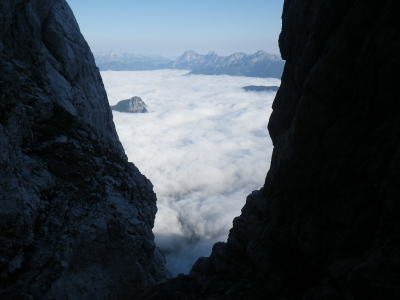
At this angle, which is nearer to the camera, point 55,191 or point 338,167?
point 338,167

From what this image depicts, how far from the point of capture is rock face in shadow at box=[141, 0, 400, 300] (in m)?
9.48

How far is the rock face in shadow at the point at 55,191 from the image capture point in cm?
1298

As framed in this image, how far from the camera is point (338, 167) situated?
12.2 metres

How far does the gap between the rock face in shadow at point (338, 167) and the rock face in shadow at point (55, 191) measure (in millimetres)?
7737

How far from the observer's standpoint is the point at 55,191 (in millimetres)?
15859

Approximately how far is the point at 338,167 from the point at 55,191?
14.9 metres

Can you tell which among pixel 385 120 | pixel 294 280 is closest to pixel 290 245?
pixel 294 280

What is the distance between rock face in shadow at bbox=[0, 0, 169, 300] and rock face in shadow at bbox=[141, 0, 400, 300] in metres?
7.74

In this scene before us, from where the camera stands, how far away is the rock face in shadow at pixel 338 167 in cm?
948

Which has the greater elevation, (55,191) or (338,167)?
(338,167)

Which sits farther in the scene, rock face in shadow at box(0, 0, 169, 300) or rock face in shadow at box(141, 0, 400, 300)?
rock face in shadow at box(0, 0, 169, 300)

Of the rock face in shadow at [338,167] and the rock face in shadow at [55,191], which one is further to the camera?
the rock face in shadow at [55,191]

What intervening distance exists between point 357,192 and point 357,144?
199cm

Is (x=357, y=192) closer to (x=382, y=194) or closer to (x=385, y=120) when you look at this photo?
(x=382, y=194)
